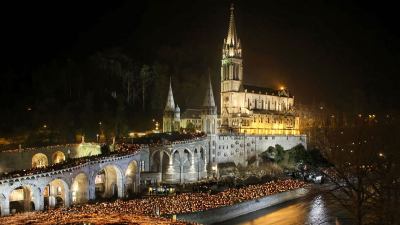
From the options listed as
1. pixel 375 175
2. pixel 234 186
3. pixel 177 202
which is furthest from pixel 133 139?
pixel 375 175

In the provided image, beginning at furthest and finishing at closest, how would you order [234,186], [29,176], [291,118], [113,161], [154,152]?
[291,118], [154,152], [234,186], [113,161], [29,176]

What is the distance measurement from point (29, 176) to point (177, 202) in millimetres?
14225

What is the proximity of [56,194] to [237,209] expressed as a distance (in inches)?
784

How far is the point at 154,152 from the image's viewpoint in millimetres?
68188

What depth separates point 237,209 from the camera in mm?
51656

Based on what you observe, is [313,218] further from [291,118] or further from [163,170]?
[291,118]

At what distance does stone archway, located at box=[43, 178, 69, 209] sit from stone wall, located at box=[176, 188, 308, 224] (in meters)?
12.2

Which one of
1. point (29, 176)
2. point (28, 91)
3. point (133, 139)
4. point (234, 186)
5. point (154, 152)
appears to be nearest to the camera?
point (29, 176)

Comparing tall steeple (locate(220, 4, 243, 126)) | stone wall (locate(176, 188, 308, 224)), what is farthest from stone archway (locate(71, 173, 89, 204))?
tall steeple (locate(220, 4, 243, 126))

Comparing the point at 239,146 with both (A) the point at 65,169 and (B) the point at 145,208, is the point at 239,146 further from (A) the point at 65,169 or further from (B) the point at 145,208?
(A) the point at 65,169

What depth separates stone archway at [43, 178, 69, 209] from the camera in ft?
155

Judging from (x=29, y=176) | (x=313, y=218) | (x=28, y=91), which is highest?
(x=28, y=91)

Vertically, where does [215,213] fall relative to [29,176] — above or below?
below

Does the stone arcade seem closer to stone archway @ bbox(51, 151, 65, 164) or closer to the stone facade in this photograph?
the stone facade
